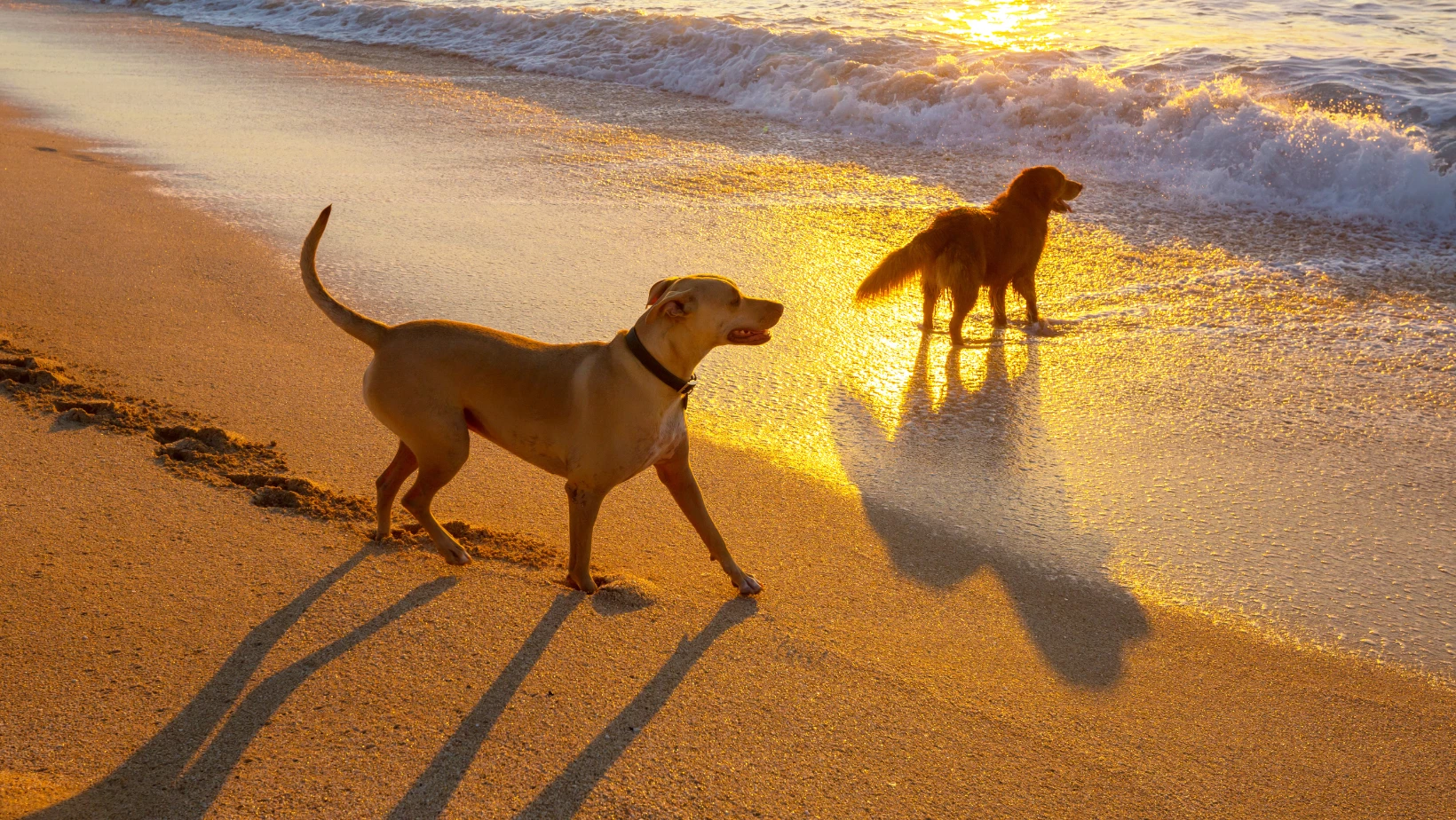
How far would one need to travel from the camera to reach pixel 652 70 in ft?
48.8

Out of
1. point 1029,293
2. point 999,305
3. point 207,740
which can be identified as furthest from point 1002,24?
point 207,740

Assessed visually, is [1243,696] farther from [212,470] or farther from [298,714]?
[212,470]

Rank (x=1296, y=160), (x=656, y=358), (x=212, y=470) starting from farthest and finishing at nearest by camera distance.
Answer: (x=1296, y=160), (x=212, y=470), (x=656, y=358)

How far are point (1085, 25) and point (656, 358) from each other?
1416 cm

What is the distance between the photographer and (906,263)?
231 inches

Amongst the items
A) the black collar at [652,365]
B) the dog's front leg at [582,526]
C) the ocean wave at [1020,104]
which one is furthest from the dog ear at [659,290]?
the ocean wave at [1020,104]

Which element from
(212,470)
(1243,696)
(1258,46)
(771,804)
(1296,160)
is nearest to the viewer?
(771,804)

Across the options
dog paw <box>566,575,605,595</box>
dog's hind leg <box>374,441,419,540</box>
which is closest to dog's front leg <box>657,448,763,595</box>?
dog paw <box>566,575,605,595</box>

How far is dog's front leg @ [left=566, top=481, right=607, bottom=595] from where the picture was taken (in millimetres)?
3314

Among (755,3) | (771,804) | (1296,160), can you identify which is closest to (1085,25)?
(755,3)

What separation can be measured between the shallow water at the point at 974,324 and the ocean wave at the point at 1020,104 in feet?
1.84

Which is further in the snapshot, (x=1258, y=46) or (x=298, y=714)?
(x=1258, y=46)

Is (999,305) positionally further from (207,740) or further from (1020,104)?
(1020,104)

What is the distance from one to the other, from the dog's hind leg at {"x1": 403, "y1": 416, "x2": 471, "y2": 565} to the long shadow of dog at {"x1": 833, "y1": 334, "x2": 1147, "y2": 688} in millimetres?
1424
